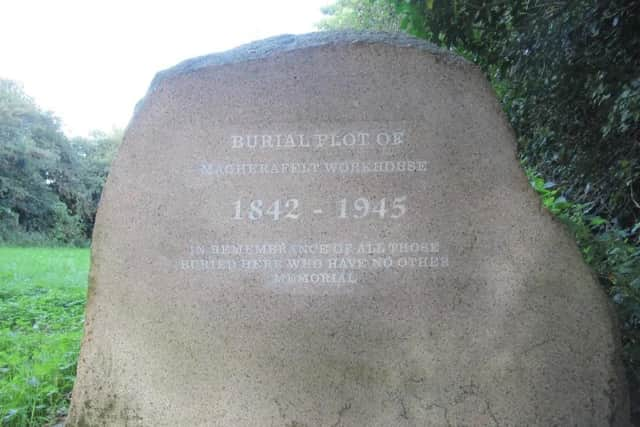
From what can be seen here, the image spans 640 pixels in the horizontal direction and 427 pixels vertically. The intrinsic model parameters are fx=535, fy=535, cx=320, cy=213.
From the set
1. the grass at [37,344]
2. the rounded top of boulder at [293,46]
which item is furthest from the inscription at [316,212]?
the grass at [37,344]

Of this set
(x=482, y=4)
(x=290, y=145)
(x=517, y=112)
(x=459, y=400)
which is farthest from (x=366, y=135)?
(x=517, y=112)

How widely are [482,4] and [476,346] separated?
2527 millimetres

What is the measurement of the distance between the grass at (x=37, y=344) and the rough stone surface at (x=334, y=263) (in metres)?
0.65

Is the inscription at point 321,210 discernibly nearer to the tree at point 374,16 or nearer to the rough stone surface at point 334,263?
the rough stone surface at point 334,263

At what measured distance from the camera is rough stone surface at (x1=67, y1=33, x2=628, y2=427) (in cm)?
222

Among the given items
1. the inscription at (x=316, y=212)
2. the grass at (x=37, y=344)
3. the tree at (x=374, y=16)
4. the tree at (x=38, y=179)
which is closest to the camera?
the inscription at (x=316, y=212)

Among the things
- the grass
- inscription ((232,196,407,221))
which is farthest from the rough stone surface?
the grass

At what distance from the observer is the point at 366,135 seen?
2.38m

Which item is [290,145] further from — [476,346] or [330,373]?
Answer: [476,346]

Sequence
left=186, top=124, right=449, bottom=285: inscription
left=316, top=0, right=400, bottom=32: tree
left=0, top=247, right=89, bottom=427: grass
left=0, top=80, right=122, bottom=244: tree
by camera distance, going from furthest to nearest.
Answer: left=0, top=80, right=122, bottom=244: tree
left=316, top=0, right=400, bottom=32: tree
left=0, top=247, right=89, bottom=427: grass
left=186, top=124, right=449, bottom=285: inscription

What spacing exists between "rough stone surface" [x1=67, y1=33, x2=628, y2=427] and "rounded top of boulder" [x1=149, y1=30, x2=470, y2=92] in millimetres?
15

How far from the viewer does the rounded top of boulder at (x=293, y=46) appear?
241 cm

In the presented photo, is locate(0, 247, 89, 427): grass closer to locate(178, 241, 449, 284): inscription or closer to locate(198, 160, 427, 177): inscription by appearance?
locate(178, 241, 449, 284): inscription

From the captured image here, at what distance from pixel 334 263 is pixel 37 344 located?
2.81m
